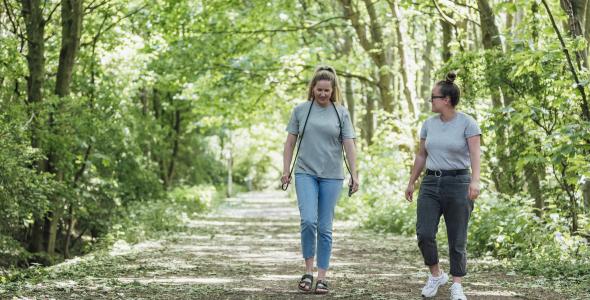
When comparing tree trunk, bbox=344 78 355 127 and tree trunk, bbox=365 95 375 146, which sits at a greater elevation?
tree trunk, bbox=344 78 355 127

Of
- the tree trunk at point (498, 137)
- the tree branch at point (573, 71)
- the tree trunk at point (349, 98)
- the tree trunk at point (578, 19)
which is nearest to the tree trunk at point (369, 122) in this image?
the tree trunk at point (349, 98)

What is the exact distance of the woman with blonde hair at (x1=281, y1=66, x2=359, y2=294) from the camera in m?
7.17

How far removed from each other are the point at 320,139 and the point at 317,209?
2.20 ft

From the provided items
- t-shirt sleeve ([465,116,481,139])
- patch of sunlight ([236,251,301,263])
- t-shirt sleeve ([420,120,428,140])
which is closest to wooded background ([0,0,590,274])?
t-shirt sleeve ([465,116,481,139])

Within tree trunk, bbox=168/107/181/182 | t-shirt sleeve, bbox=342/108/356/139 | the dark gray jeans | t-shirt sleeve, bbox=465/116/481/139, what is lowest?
the dark gray jeans

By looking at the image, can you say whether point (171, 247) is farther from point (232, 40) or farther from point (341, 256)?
point (232, 40)

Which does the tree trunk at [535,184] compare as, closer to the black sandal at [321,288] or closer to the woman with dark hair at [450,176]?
the woman with dark hair at [450,176]

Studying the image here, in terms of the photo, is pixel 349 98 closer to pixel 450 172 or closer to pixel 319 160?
pixel 319 160

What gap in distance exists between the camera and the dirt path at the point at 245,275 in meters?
7.12

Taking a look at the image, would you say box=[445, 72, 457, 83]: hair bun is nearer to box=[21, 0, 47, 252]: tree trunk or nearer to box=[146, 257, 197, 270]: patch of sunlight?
box=[146, 257, 197, 270]: patch of sunlight

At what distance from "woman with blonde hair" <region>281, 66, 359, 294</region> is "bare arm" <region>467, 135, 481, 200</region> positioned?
118 cm

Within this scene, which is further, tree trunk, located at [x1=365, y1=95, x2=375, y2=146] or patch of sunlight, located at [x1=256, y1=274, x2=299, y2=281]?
tree trunk, located at [x1=365, y1=95, x2=375, y2=146]

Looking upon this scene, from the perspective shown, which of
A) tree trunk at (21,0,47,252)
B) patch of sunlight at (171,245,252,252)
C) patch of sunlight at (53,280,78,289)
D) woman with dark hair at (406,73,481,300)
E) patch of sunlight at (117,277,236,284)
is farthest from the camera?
tree trunk at (21,0,47,252)

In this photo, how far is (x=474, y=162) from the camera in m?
6.44
